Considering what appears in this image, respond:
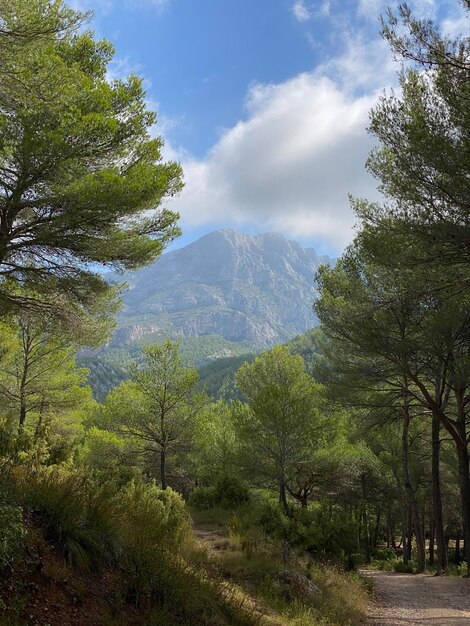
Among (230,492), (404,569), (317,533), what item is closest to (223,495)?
(230,492)

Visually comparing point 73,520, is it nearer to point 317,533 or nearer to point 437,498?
point 317,533

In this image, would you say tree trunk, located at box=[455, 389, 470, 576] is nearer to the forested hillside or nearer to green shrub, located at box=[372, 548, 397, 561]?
the forested hillside

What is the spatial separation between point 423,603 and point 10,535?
9.13 metres

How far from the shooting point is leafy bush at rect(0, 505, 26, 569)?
10.6 feet

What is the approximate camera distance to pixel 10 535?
329 centimetres

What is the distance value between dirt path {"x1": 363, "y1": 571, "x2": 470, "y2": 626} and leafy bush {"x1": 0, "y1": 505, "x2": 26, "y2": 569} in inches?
254

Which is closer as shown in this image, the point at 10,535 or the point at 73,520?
the point at 10,535

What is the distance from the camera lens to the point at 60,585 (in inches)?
146

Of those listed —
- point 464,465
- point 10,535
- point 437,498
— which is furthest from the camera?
point 437,498

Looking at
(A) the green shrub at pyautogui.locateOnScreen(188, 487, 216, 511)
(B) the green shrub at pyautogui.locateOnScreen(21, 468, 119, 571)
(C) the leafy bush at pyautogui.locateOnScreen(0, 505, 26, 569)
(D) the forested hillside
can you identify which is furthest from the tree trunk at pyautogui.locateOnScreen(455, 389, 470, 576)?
(C) the leafy bush at pyautogui.locateOnScreen(0, 505, 26, 569)

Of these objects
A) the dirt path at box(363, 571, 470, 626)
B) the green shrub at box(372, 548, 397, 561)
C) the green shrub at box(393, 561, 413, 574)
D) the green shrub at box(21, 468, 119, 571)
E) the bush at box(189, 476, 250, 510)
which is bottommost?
the green shrub at box(372, 548, 397, 561)

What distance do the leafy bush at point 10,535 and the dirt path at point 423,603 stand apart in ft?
21.1

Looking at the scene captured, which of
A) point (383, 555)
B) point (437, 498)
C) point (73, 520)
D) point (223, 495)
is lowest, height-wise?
point (383, 555)

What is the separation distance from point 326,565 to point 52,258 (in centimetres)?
915
